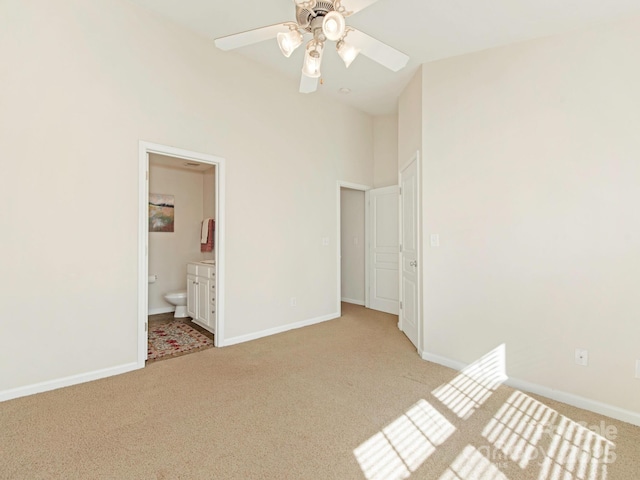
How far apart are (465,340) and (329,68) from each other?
120 inches

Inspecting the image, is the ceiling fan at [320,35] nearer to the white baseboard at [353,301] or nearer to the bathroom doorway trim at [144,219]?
the bathroom doorway trim at [144,219]

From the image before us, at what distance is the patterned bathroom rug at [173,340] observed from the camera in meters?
3.21

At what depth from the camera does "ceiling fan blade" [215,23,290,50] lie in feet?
5.96

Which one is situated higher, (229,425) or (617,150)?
(617,150)

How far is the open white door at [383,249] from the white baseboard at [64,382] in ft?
10.9

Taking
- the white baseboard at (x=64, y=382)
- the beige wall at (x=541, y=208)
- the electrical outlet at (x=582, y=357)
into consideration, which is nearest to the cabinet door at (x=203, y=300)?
the white baseboard at (x=64, y=382)

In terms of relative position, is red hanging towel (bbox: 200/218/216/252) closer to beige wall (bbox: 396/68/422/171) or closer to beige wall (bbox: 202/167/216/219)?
beige wall (bbox: 202/167/216/219)

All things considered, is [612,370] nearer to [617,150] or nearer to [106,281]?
[617,150]

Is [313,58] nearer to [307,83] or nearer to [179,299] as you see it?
[307,83]

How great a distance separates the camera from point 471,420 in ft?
6.71

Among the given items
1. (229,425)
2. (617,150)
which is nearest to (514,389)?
(617,150)

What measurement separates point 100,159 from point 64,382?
171cm

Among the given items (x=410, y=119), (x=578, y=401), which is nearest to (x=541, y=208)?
(x=578, y=401)

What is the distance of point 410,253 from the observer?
368cm
